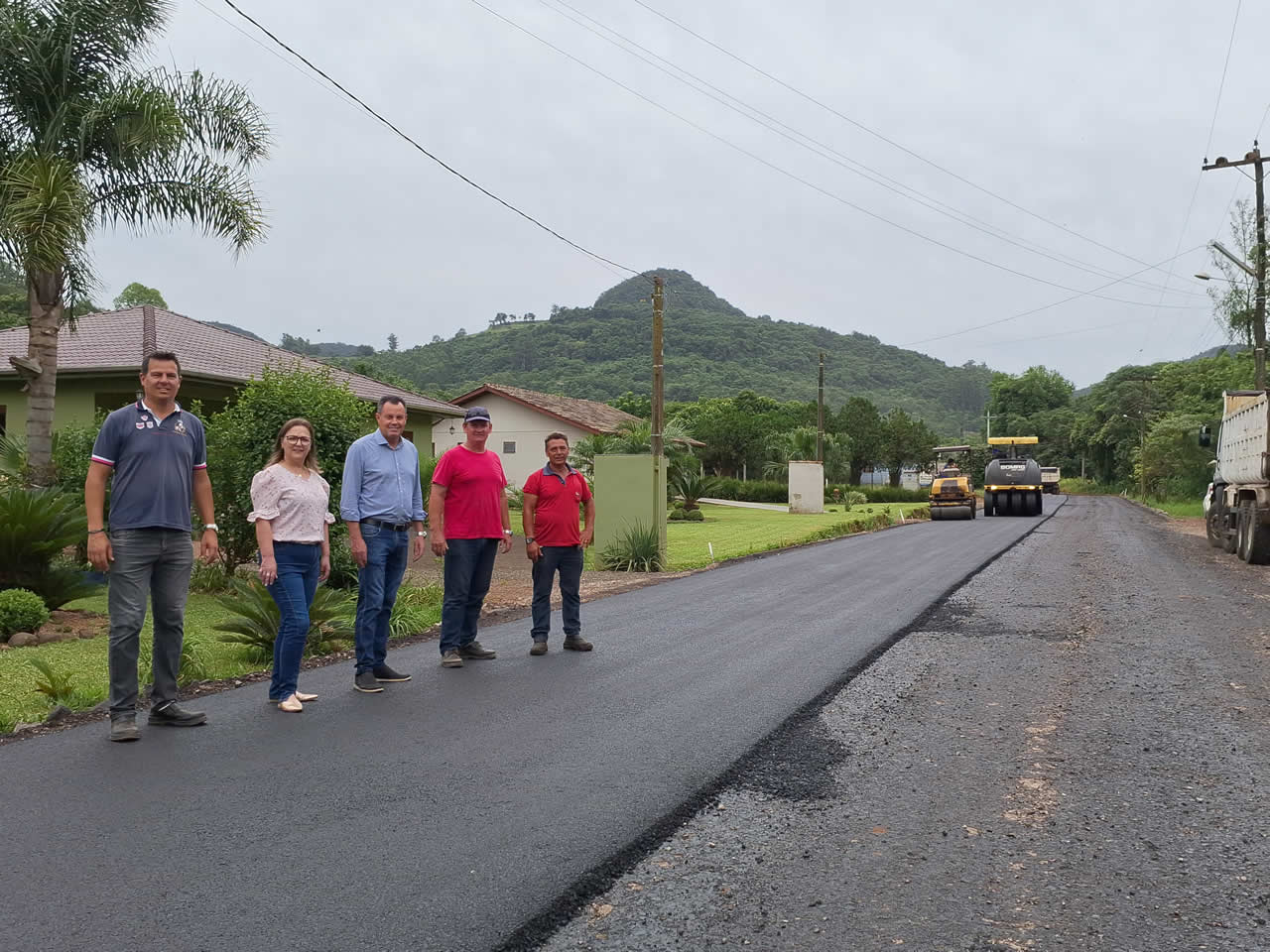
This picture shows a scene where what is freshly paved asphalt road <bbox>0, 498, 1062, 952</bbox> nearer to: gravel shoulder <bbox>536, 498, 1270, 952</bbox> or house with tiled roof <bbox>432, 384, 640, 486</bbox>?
gravel shoulder <bbox>536, 498, 1270, 952</bbox>

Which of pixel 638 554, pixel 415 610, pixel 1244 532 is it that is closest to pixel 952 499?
pixel 1244 532

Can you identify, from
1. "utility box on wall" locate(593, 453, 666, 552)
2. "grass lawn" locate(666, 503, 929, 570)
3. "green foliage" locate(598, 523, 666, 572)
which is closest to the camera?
"green foliage" locate(598, 523, 666, 572)

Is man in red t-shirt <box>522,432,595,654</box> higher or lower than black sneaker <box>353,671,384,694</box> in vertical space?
higher

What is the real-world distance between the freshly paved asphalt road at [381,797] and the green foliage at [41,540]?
3.96m

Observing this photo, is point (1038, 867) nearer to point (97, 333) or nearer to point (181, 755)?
point (181, 755)

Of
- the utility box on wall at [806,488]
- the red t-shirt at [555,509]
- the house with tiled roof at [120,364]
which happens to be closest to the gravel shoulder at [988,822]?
the red t-shirt at [555,509]

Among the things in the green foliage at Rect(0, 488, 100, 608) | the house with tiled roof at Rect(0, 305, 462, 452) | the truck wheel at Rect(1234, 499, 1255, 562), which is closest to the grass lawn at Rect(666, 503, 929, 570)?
the house with tiled roof at Rect(0, 305, 462, 452)

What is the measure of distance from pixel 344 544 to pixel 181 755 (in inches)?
287

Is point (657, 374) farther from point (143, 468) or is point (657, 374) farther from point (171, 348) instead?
point (143, 468)

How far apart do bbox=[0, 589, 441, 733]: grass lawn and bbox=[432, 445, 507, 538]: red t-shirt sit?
1844 mm

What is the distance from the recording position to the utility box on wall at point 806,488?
1655 inches

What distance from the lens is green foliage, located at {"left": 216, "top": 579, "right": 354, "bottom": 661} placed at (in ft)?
27.7

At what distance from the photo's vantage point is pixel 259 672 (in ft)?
26.1

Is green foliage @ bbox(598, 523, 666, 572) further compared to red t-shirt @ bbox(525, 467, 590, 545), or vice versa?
green foliage @ bbox(598, 523, 666, 572)
